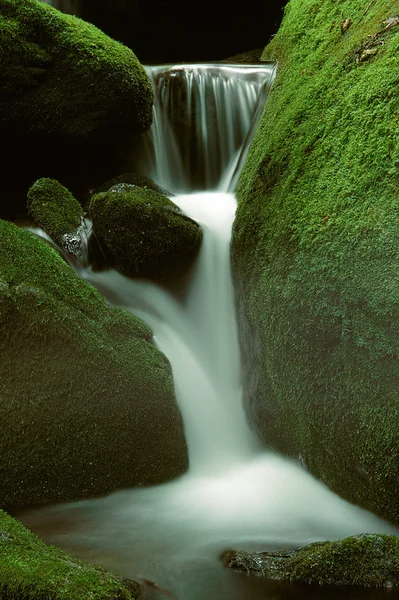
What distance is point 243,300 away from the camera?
4.77 m

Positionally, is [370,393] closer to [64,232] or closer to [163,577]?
[163,577]

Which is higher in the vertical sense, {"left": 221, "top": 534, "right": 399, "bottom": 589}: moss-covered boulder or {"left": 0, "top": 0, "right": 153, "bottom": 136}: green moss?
{"left": 0, "top": 0, "right": 153, "bottom": 136}: green moss

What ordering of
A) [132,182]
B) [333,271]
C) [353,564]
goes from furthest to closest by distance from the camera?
[132,182] → [333,271] → [353,564]

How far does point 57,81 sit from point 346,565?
18.3ft

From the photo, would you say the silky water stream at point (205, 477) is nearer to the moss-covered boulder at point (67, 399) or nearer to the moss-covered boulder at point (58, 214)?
the moss-covered boulder at point (67, 399)

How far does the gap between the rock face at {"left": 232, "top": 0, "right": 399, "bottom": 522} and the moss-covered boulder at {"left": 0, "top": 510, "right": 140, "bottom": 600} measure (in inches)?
57.7

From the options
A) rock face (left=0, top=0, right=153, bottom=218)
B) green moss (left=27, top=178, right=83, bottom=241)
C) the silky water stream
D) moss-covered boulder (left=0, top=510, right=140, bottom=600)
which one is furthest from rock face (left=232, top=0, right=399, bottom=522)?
rock face (left=0, top=0, right=153, bottom=218)

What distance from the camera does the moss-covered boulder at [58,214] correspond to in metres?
5.38

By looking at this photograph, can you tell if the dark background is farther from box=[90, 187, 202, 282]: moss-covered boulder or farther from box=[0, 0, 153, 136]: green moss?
box=[90, 187, 202, 282]: moss-covered boulder

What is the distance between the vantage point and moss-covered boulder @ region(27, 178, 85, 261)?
17.6 ft

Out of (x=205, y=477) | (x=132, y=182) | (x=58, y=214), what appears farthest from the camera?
(x=132, y=182)

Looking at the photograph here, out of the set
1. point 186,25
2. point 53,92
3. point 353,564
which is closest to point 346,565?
point 353,564

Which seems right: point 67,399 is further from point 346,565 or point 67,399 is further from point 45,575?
point 346,565

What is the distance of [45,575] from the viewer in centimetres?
218
